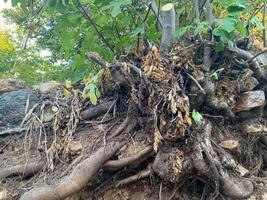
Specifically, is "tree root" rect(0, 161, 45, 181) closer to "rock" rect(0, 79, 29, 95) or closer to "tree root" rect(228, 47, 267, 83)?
"rock" rect(0, 79, 29, 95)

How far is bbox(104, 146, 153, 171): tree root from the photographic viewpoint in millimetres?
3094

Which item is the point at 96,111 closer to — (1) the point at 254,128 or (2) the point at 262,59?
(1) the point at 254,128

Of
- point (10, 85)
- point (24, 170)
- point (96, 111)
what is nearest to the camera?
point (24, 170)

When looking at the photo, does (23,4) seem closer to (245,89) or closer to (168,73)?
(168,73)

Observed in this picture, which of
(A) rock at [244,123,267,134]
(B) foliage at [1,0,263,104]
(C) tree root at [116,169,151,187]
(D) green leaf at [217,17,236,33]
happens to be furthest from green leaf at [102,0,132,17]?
(A) rock at [244,123,267,134]

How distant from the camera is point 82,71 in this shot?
155 inches

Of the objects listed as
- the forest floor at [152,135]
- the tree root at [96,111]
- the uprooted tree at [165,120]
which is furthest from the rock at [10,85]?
the tree root at [96,111]

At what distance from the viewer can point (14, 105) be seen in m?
3.93

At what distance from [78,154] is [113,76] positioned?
28.5 inches

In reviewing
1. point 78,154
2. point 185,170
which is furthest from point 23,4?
point 185,170

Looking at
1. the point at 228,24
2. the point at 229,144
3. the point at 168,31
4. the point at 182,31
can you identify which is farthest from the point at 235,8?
the point at 229,144

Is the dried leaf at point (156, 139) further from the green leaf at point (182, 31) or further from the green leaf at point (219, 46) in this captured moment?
the green leaf at point (219, 46)

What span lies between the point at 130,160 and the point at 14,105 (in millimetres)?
1517

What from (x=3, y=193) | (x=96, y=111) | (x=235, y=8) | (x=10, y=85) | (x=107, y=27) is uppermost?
(x=235, y=8)
